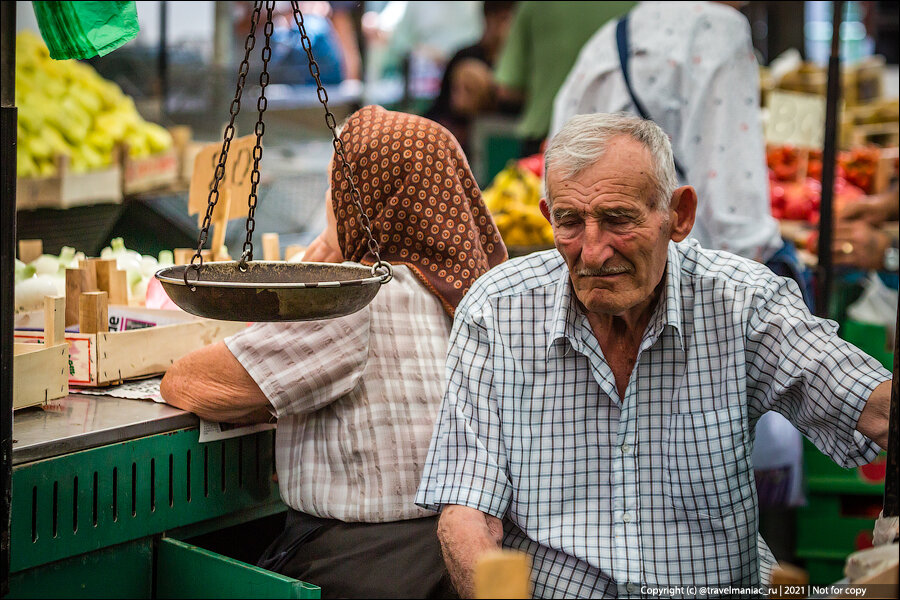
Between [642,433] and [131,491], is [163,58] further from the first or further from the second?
[642,433]

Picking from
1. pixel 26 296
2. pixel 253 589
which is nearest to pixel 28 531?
pixel 253 589

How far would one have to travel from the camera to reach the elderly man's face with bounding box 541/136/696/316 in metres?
1.89

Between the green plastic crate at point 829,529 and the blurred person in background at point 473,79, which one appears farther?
the blurred person in background at point 473,79

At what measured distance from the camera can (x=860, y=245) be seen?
13.3ft

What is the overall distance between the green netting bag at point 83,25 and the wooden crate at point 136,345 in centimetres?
86

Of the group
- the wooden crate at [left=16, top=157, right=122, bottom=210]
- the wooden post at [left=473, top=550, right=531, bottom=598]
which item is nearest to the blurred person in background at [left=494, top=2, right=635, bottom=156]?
the wooden crate at [left=16, top=157, right=122, bottom=210]

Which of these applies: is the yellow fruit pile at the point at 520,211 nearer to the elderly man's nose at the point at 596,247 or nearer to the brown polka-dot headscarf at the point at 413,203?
the brown polka-dot headscarf at the point at 413,203

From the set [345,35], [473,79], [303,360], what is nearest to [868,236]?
[303,360]

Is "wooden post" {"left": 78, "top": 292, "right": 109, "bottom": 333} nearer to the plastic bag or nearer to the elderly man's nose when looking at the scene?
the elderly man's nose

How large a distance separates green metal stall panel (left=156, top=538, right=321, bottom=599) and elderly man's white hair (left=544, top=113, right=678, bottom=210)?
3.06ft

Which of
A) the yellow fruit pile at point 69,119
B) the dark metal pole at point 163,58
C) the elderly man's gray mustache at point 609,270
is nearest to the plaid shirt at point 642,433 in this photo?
the elderly man's gray mustache at point 609,270

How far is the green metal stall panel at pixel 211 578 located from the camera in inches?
71.2

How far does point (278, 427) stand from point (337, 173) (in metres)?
0.62

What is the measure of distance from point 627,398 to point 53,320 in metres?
1.26
